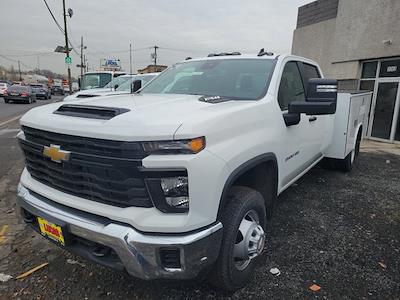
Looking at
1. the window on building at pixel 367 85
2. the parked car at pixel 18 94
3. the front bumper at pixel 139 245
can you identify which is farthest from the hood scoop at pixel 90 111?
the parked car at pixel 18 94

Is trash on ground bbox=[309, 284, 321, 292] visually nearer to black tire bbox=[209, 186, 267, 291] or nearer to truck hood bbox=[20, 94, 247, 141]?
black tire bbox=[209, 186, 267, 291]

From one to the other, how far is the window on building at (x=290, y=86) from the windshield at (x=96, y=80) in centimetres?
1162

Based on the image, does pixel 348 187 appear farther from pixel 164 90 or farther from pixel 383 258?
pixel 164 90

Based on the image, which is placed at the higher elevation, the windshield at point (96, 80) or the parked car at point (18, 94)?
the windshield at point (96, 80)

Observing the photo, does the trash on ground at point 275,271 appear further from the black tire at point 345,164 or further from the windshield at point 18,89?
the windshield at point 18,89

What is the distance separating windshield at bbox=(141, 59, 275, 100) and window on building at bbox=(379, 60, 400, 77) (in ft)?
29.0

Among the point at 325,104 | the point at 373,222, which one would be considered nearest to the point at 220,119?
the point at 325,104

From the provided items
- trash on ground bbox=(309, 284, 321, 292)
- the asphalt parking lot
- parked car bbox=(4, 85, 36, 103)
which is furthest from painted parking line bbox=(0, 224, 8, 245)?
parked car bbox=(4, 85, 36, 103)

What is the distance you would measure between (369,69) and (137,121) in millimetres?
11435

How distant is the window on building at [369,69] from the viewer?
435 inches

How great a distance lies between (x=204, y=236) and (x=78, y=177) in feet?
3.00

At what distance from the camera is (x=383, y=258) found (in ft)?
10.3

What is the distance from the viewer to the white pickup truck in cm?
194

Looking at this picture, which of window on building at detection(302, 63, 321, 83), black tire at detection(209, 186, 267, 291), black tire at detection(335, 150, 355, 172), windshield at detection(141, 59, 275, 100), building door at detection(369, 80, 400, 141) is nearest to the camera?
black tire at detection(209, 186, 267, 291)
